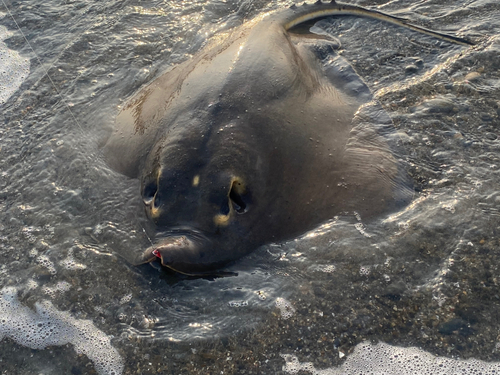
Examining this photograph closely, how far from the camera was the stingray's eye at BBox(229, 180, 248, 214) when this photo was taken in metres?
3.67

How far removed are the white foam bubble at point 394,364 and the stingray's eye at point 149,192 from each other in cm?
168

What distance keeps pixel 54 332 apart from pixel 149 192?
1.35 metres

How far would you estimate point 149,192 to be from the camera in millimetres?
3928

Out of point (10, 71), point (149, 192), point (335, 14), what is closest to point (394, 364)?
point (149, 192)

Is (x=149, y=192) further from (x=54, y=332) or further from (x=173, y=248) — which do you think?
(x=54, y=332)

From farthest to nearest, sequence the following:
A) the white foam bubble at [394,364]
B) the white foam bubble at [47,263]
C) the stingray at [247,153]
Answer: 1. the white foam bubble at [47,263]
2. the stingray at [247,153]
3. the white foam bubble at [394,364]

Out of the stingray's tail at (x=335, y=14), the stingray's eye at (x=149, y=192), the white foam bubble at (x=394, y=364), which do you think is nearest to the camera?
the white foam bubble at (x=394, y=364)

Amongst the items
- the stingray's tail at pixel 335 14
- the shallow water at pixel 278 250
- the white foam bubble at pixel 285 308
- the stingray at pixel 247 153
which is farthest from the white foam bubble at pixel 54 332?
the stingray's tail at pixel 335 14

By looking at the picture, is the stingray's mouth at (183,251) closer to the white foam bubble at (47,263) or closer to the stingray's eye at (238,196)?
the stingray's eye at (238,196)

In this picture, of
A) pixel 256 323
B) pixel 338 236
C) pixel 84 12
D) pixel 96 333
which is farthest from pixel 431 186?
pixel 84 12

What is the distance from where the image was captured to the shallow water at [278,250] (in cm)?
349

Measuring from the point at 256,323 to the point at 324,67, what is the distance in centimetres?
328

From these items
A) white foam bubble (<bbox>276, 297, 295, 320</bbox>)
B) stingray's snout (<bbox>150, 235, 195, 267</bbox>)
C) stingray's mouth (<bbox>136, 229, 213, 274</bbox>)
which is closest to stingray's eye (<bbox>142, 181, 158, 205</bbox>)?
stingray's mouth (<bbox>136, 229, 213, 274</bbox>)

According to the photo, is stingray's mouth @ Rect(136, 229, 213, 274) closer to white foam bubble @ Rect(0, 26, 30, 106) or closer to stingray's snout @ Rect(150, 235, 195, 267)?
stingray's snout @ Rect(150, 235, 195, 267)
